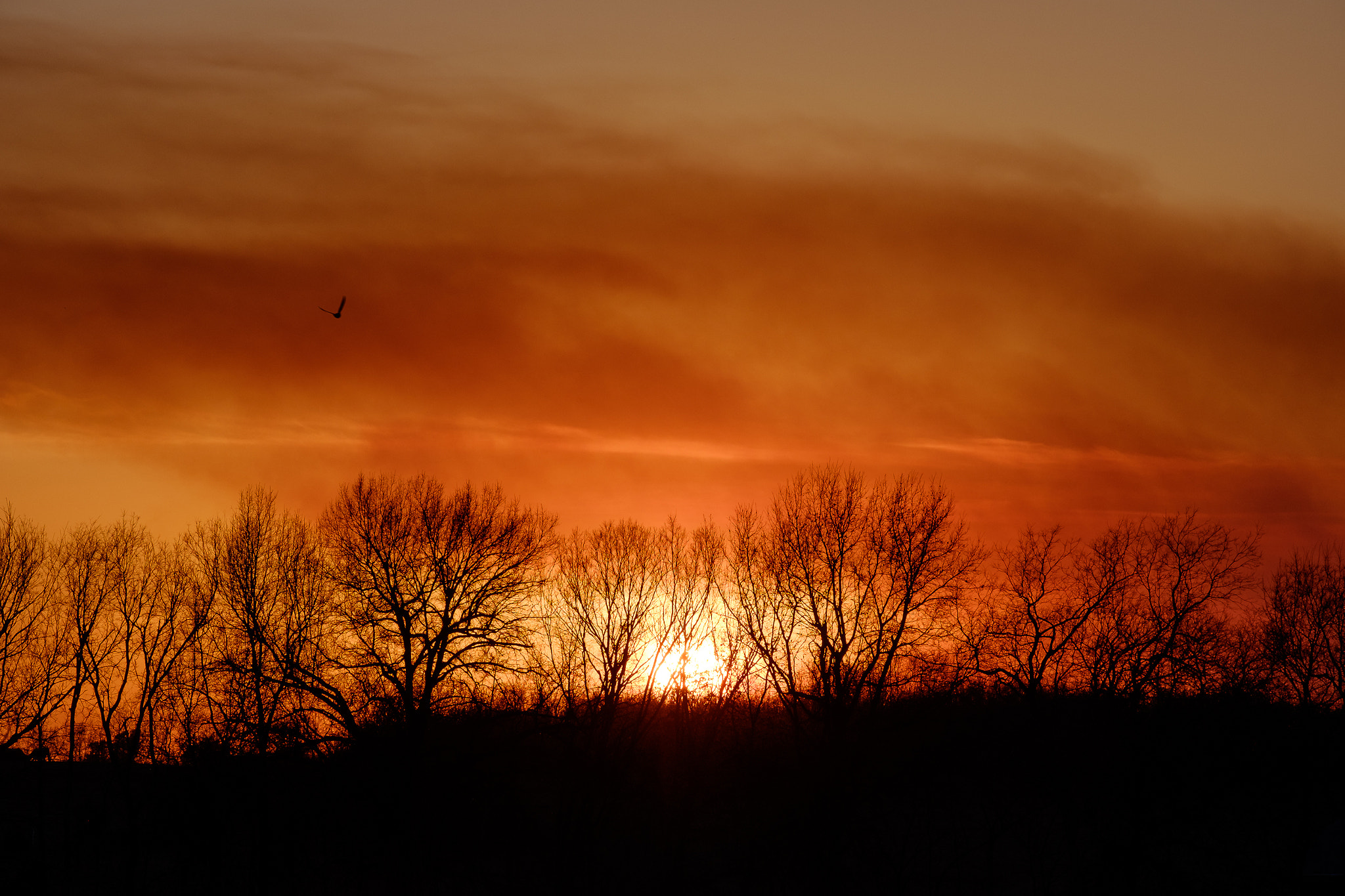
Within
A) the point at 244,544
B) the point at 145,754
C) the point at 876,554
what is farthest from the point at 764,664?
the point at 145,754

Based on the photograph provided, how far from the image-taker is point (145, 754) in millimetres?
58031

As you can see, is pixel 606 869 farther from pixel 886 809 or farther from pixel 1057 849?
pixel 1057 849

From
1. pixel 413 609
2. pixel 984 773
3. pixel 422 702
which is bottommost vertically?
pixel 984 773

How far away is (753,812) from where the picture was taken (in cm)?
5672

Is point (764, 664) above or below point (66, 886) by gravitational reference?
above

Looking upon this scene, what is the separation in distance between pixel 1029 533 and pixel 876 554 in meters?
9.98

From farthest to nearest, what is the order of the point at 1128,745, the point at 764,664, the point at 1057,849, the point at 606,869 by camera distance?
the point at 764,664 → the point at 606,869 → the point at 1057,849 → the point at 1128,745

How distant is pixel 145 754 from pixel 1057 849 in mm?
45846

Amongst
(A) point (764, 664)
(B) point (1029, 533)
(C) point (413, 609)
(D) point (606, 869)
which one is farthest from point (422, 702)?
(B) point (1029, 533)

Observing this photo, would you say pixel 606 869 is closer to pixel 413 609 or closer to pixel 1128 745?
pixel 413 609

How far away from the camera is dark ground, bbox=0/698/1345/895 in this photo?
45812 mm

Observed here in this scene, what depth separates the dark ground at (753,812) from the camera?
4581 centimetres

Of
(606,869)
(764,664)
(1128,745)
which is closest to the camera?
(1128,745)

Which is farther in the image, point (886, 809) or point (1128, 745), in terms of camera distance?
point (886, 809)
